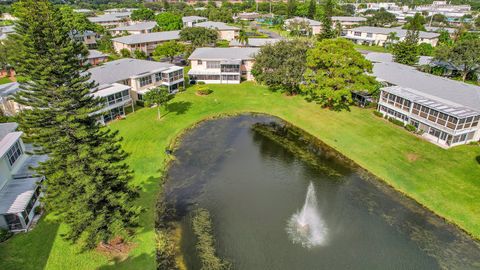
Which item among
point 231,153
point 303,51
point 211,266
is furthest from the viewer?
point 303,51

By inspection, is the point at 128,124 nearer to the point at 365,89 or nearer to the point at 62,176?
the point at 62,176

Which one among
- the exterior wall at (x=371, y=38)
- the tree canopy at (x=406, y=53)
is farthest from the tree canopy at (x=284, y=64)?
the exterior wall at (x=371, y=38)

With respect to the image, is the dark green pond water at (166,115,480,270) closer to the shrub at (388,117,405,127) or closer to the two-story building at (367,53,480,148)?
the shrub at (388,117,405,127)

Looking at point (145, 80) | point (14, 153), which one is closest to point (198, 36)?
point (145, 80)

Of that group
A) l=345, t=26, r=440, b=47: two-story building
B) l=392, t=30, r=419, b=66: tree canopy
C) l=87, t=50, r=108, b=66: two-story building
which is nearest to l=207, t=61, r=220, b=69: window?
l=87, t=50, r=108, b=66: two-story building

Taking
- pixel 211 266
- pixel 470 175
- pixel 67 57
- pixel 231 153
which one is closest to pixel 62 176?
pixel 67 57
